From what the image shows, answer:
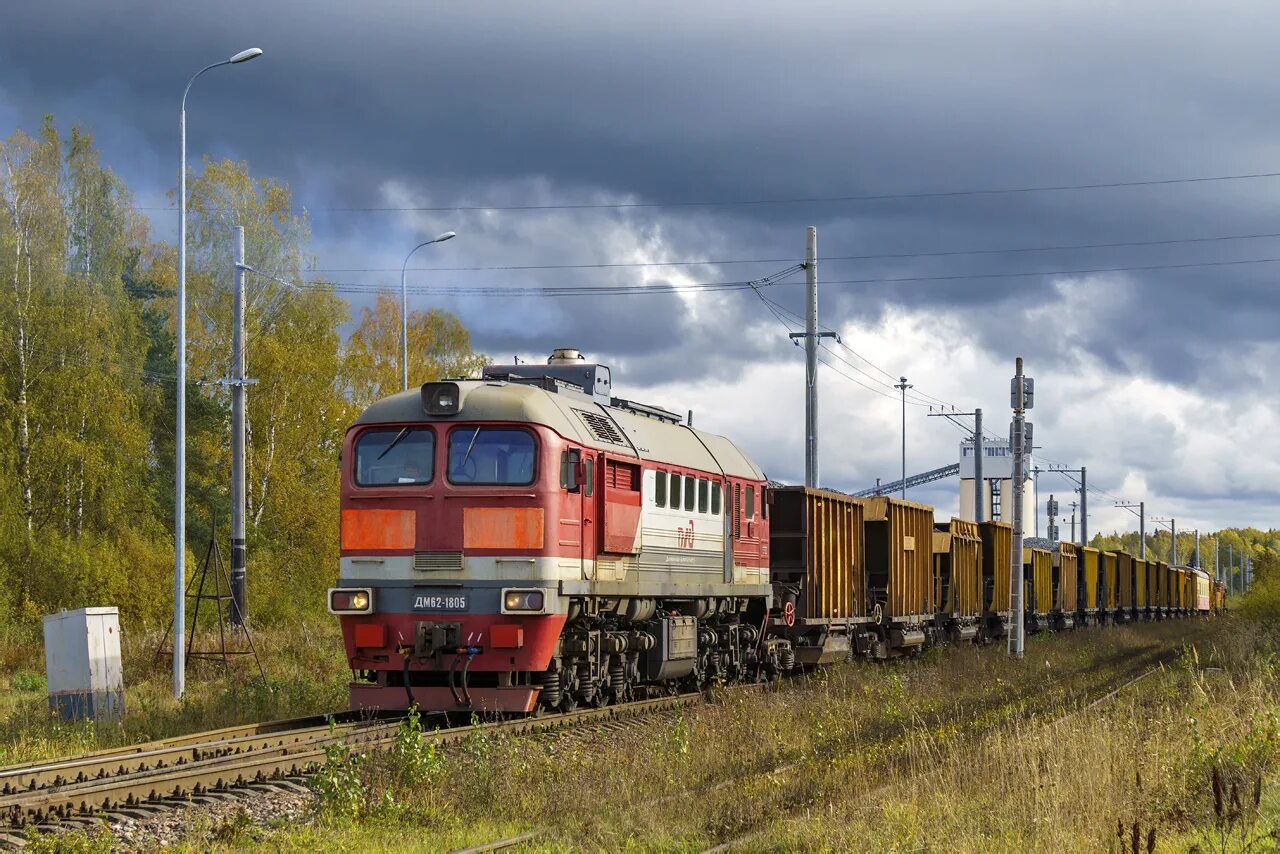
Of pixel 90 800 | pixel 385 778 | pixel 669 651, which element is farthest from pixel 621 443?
pixel 90 800

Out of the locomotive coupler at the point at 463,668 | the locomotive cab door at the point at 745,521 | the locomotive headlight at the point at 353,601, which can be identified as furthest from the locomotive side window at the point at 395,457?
the locomotive cab door at the point at 745,521

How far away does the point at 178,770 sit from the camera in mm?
12703

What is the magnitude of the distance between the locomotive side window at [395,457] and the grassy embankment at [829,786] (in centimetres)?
350

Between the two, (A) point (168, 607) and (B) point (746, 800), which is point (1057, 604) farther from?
(B) point (746, 800)

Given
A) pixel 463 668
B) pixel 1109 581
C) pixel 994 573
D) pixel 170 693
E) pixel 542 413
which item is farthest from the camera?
pixel 1109 581

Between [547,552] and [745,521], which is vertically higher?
[745,521]

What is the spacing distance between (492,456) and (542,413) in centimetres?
73

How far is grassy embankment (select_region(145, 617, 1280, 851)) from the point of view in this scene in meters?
9.84

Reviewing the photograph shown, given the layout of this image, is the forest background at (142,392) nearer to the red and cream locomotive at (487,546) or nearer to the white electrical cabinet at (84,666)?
the white electrical cabinet at (84,666)

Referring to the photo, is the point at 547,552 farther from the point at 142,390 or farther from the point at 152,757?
the point at 142,390

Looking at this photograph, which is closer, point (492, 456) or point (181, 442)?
point (492, 456)

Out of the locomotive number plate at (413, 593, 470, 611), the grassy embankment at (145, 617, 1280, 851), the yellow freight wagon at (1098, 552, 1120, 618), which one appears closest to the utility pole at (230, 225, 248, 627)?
the locomotive number plate at (413, 593, 470, 611)

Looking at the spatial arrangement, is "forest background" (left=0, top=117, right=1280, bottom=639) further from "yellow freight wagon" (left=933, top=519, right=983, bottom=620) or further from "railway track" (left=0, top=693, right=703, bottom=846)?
"railway track" (left=0, top=693, right=703, bottom=846)

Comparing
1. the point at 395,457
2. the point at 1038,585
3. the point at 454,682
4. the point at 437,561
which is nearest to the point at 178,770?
the point at 454,682
